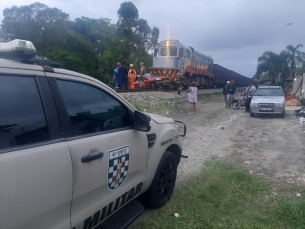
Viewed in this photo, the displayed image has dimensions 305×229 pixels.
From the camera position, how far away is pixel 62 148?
2133 millimetres

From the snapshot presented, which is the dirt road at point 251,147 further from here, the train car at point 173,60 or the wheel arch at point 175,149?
the train car at point 173,60

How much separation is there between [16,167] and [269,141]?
7697 mm

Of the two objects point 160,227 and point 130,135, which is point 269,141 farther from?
point 130,135

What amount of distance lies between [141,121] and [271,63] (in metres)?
45.6

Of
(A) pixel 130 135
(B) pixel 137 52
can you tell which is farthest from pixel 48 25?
(A) pixel 130 135

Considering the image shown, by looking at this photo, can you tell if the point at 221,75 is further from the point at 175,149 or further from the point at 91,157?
the point at 91,157

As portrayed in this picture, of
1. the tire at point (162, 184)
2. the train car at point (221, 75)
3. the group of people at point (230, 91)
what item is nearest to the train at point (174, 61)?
the group of people at point (230, 91)

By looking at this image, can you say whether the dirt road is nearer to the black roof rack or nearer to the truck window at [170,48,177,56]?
the black roof rack

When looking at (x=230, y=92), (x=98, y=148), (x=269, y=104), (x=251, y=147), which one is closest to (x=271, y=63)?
(x=230, y=92)

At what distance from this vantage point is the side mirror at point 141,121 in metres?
3.09

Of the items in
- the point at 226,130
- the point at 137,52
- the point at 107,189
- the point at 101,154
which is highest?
the point at 137,52

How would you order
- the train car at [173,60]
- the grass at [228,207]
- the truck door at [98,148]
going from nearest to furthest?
1. the truck door at [98,148]
2. the grass at [228,207]
3. the train car at [173,60]

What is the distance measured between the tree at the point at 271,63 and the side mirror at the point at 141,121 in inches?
1779

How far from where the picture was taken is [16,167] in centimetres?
178
